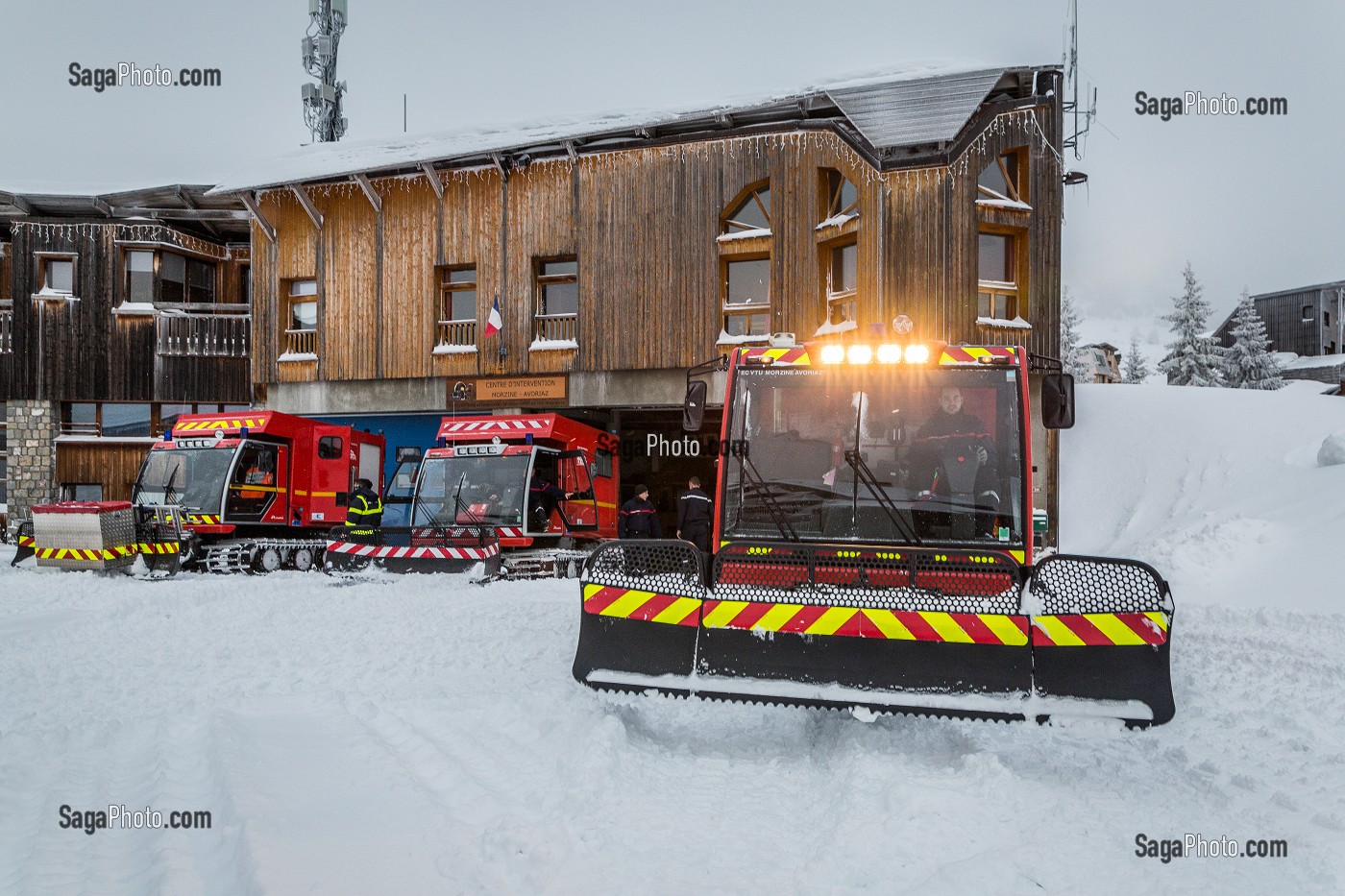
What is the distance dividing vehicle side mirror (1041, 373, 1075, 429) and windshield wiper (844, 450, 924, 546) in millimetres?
1061

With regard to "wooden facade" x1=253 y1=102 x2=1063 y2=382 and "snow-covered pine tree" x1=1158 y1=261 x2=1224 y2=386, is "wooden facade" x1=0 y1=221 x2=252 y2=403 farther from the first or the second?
"snow-covered pine tree" x1=1158 y1=261 x2=1224 y2=386

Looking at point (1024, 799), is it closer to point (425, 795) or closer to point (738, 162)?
point (425, 795)

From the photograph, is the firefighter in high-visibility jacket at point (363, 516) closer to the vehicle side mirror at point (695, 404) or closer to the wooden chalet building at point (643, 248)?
the wooden chalet building at point (643, 248)

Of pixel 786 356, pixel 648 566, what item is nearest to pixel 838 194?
pixel 786 356

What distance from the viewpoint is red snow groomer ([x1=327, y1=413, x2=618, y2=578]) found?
45.2 ft

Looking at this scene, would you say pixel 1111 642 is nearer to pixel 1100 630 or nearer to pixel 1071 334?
pixel 1100 630

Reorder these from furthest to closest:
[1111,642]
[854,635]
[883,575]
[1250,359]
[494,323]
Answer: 1. [1250,359]
2. [494,323]
3. [883,575]
4. [854,635]
5. [1111,642]

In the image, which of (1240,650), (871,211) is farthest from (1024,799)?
(871,211)

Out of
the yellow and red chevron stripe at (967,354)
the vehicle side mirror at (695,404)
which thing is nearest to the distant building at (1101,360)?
the yellow and red chevron stripe at (967,354)

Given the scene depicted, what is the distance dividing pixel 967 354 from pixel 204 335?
2282 cm

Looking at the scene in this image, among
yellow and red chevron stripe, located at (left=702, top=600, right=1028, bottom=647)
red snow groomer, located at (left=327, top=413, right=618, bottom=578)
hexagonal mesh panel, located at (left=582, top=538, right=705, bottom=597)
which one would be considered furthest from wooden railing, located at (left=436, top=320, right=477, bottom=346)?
yellow and red chevron stripe, located at (left=702, top=600, right=1028, bottom=647)

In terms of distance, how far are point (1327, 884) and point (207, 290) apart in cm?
2719

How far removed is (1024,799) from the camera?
4.04 m

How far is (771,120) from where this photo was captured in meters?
18.8
